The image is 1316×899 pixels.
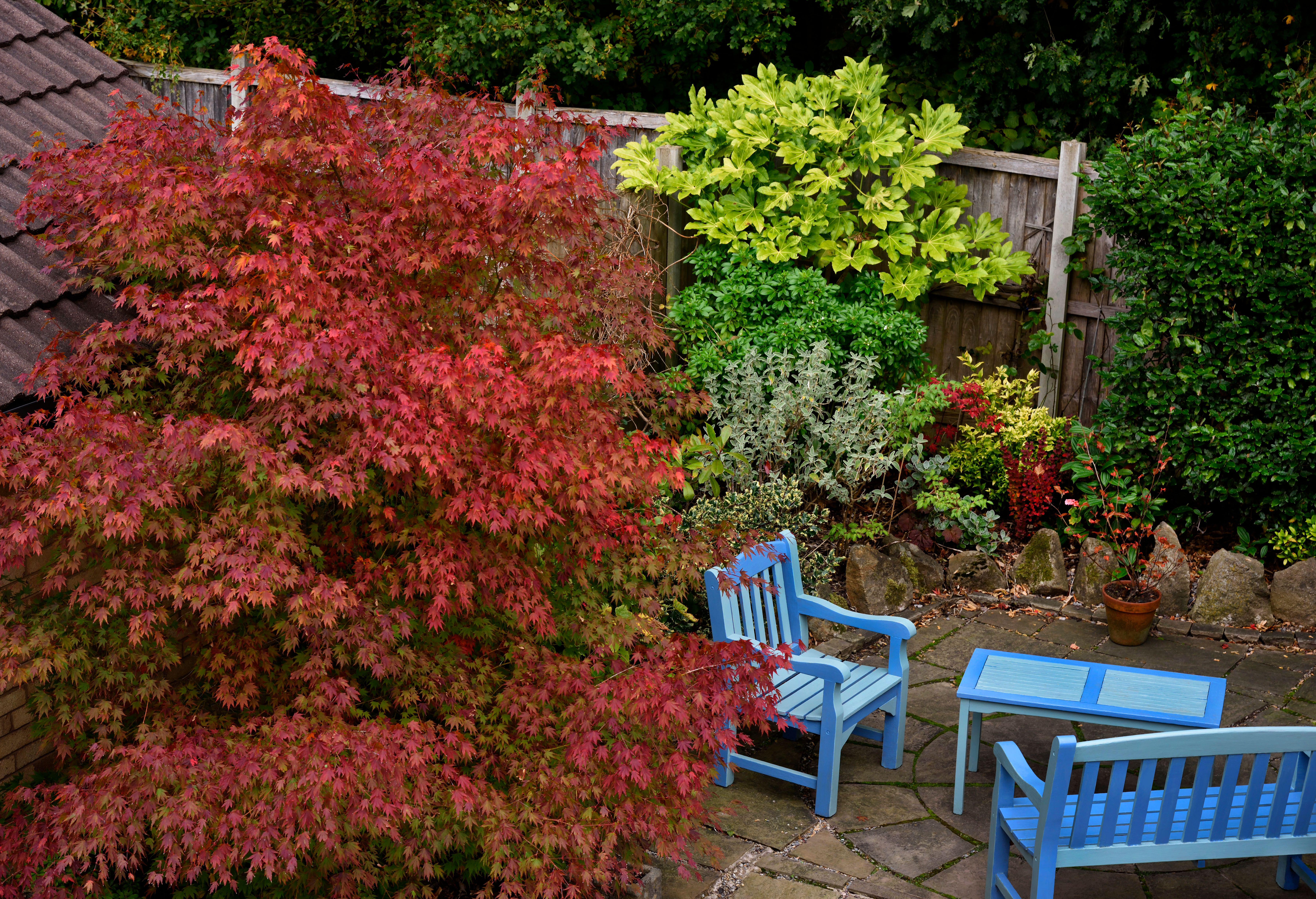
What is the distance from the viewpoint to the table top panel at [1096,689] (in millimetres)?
4414

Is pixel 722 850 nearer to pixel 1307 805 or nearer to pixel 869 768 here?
pixel 869 768

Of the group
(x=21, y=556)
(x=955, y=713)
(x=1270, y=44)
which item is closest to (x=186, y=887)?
(x=21, y=556)

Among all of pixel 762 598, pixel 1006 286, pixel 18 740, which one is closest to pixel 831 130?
pixel 1006 286

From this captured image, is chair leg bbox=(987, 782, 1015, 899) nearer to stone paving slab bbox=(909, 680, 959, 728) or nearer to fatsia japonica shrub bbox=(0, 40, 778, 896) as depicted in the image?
fatsia japonica shrub bbox=(0, 40, 778, 896)

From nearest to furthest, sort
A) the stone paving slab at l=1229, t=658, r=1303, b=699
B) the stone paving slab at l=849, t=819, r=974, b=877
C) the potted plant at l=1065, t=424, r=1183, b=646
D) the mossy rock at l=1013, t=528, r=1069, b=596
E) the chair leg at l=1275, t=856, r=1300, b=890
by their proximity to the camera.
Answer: the chair leg at l=1275, t=856, r=1300, b=890 < the stone paving slab at l=849, t=819, r=974, b=877 < the stone paving slab at l=1229, t=658, r=1303, b=699 < the potted plant at l=1065, t=424, r=1183, b=646 < the mossy rock at l=1013, t=528, r=1069, b=596

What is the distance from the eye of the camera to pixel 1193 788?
12.1ft

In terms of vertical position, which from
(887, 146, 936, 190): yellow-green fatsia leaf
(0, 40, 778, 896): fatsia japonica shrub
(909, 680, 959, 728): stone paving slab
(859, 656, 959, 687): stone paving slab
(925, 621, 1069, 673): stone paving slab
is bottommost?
(909, 680, 959, 728): stone paving slab

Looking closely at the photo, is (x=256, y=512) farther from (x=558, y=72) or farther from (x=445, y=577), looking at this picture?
(x=558, y=72)

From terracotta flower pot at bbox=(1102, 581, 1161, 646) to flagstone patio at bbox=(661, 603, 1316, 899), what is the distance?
0.20 feet

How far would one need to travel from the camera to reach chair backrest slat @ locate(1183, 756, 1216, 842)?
3.60 metres

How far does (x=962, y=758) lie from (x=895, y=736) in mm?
421

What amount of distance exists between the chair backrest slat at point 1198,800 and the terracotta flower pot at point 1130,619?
8.22ft

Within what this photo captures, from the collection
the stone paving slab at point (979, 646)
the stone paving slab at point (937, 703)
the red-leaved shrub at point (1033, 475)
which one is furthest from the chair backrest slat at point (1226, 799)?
the red-leaved shrub at point (1033, 475)

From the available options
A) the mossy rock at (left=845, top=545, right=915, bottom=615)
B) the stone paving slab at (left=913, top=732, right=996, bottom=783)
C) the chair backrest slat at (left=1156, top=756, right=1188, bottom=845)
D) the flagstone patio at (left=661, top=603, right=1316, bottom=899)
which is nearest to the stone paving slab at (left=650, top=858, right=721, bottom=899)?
the flagstone patio at (left=661, top=603, right=1316, bottom=899)
